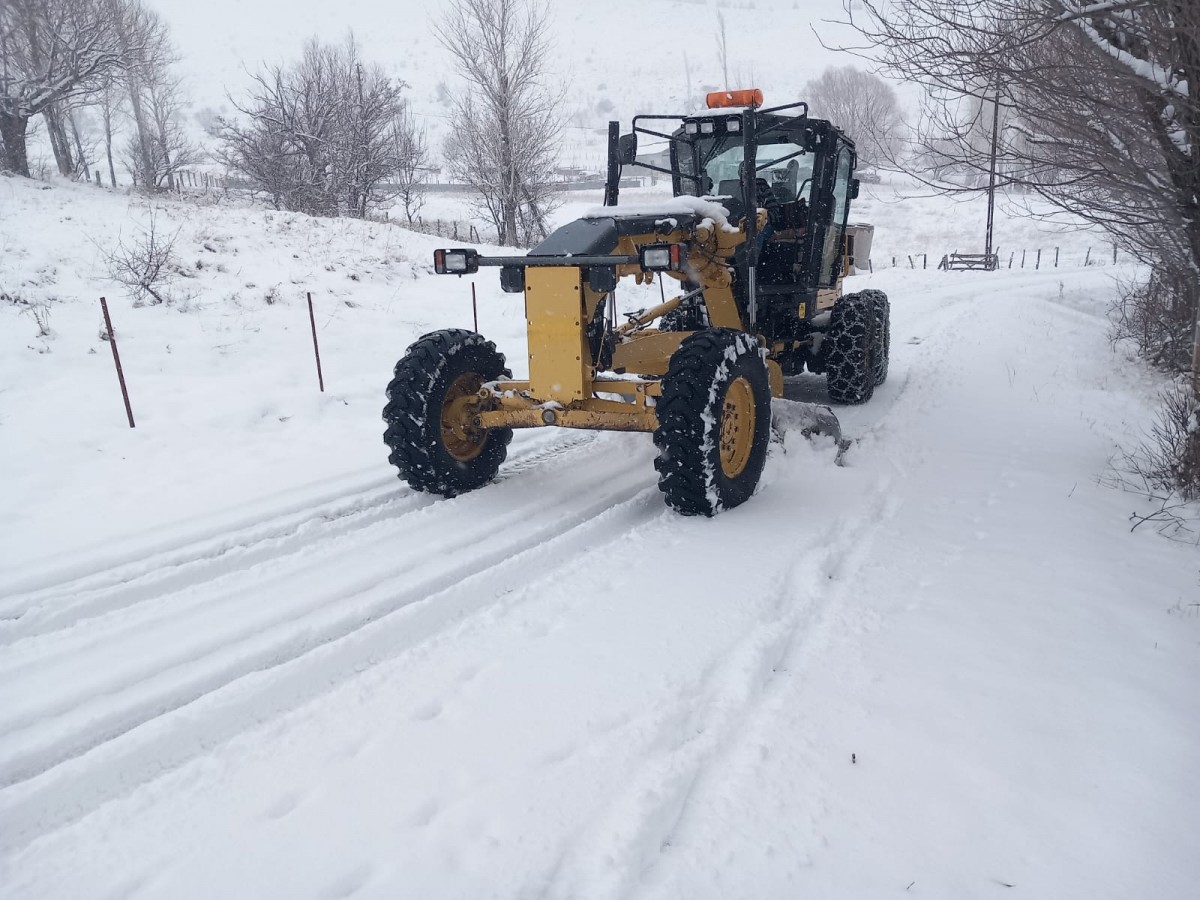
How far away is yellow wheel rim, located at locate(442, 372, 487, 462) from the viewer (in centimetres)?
528

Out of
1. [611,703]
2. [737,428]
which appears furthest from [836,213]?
[611,703]

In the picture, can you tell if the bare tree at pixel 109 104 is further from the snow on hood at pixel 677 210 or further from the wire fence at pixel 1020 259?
the wire fence at pixel 1020 259

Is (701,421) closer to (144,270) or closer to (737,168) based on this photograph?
(737,168)

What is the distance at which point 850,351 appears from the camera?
748 cm

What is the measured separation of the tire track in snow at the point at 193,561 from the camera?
146 inches

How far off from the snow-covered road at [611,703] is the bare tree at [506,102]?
17953mm

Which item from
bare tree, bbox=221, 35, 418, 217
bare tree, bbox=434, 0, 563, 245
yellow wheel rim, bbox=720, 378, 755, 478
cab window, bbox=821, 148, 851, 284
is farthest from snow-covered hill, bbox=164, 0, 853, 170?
yellow wheel rim, bbox=720, 378, 755, 478

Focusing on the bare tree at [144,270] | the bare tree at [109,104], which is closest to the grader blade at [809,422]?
the bare tree at [144,270]

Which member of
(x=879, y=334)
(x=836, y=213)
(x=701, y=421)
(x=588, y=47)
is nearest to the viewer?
(x=701, y=421)

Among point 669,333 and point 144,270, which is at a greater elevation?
point 144,270

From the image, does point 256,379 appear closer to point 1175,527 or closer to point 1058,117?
point 1058,117

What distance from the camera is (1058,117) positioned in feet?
15.7

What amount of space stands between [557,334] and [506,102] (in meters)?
18.4

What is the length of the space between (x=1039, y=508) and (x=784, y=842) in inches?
139
